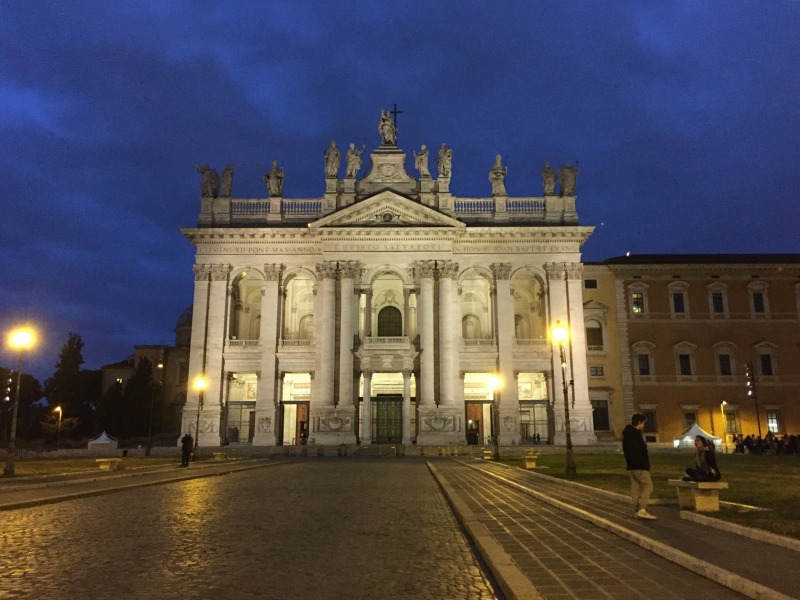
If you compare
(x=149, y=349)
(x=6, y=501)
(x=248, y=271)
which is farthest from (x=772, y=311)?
(x=149, y=349)

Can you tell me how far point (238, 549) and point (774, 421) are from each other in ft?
165

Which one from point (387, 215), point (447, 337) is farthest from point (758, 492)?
point (387, 215)

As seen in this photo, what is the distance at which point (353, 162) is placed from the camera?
4925cm

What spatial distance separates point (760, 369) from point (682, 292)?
817cm

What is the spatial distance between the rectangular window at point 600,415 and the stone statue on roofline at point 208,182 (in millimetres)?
33675

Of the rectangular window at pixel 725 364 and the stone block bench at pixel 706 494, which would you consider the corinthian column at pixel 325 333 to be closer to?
the rectangular window at pixel 725 364

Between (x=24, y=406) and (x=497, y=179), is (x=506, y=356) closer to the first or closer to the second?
(x=497, y=179)

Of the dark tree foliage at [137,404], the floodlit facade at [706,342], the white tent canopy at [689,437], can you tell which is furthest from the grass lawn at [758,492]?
the dark tree foliage at [137,404]

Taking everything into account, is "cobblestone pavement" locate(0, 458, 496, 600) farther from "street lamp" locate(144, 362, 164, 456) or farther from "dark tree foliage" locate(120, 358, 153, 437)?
"dark tree foliage" locate(120, 358, 153, 437)

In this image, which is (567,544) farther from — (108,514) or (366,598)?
(108,514)

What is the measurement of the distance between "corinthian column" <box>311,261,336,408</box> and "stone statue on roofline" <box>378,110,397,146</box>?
36.9ft

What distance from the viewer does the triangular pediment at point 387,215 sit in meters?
45.9

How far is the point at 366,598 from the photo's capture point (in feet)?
18.7

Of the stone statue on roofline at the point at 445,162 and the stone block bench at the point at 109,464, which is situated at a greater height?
the stone statue on roofline at the point at 445,162
